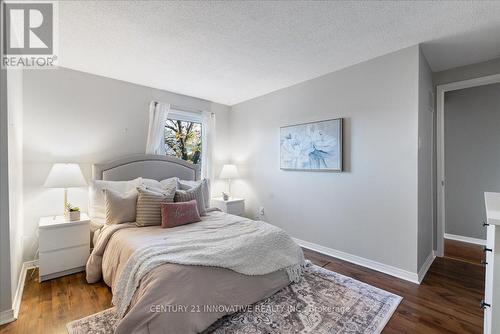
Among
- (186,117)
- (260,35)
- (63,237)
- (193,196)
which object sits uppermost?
(260,35)

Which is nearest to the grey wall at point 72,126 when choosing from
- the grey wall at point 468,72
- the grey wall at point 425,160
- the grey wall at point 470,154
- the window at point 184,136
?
the window at point 184,136

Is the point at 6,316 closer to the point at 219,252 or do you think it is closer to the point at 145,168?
the point at 219,252

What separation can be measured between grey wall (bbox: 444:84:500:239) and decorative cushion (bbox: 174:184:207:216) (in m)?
4.13

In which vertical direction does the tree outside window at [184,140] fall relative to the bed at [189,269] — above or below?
above

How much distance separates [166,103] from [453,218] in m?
5.20

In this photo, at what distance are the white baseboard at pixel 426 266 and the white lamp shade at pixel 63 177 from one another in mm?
3875

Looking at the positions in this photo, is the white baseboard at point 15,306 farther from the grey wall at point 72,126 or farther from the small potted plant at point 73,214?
the small potted plant at point 73,214

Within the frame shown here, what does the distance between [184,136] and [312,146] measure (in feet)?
7.47

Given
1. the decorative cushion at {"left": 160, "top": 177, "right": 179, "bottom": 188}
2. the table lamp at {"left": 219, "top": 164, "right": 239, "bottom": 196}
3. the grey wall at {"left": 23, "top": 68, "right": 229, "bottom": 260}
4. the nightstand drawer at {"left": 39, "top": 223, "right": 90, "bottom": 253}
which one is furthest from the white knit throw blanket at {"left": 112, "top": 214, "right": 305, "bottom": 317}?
the grey wall at {"left": 23, "top": 68, "right": 229, "bottom": 260}

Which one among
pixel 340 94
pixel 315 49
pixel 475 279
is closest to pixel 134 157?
pixel 315 49

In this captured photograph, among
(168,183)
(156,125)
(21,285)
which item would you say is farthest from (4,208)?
(156,125)

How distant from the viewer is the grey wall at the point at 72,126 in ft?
8.71

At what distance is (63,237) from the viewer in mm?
2416

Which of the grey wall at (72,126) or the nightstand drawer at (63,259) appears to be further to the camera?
the grey wall at (72,126)
